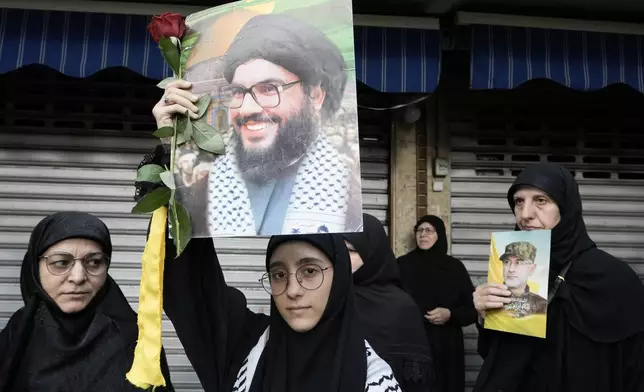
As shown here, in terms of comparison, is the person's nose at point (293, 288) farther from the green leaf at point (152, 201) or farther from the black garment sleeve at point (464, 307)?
A: the black garment sleeve at point (464, 307)

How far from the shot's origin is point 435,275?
5.14m

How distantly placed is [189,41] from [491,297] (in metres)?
1.64

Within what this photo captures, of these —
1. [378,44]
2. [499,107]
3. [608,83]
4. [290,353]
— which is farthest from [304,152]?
[499,107]

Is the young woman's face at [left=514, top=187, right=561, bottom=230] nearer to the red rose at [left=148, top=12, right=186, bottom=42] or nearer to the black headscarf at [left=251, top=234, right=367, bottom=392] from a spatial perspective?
the black headscarf at [left=251, top=234, right=367, bottom=392]

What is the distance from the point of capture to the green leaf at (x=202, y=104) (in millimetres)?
1787

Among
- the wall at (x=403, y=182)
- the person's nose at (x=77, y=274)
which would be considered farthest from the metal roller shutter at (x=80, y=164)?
the person's nose at (x=77, y=274)

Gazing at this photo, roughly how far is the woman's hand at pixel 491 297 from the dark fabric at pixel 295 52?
4.48 ft

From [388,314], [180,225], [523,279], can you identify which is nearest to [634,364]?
[523,279]

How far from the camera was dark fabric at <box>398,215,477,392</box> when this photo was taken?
196 inches

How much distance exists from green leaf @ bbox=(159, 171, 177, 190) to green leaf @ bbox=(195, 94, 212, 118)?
0.60ft

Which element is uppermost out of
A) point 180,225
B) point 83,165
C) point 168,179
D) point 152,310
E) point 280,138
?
point 83,165

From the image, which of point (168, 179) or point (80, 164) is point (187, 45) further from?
point (80, 164)

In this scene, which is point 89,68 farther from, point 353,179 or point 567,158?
point 567,158

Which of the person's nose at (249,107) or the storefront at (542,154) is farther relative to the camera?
the storefront at (542,154)
